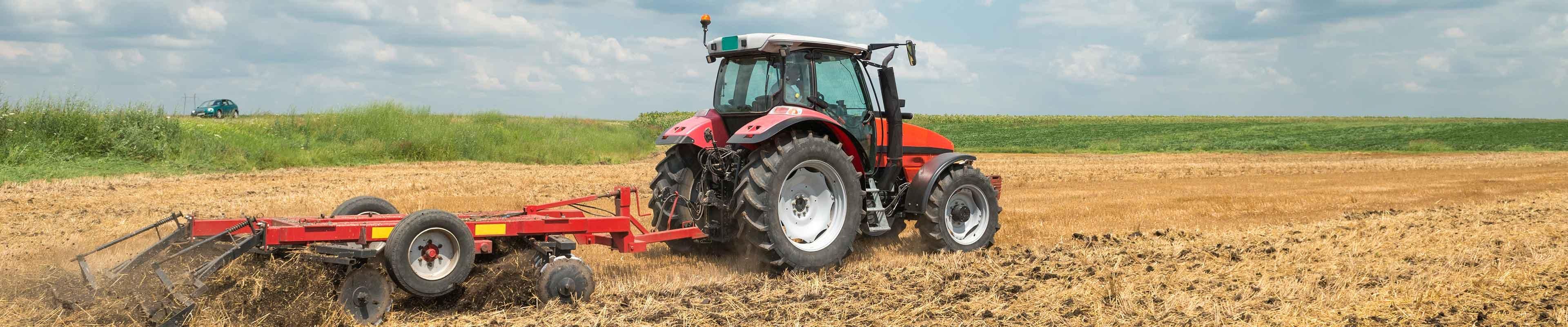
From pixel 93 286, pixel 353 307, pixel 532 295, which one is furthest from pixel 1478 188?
pixel 93 286

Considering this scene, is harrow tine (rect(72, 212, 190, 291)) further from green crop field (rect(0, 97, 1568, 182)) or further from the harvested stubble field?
green crop field (rect(0, 97, 1568, 182))

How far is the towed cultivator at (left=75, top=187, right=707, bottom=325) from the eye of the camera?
4.68 m

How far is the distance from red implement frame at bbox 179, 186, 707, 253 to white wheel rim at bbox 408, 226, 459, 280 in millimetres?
147

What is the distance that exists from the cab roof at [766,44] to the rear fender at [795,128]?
0.42 m

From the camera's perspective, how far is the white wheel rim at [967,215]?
7684 millimetres

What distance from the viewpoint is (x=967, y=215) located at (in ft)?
25.4

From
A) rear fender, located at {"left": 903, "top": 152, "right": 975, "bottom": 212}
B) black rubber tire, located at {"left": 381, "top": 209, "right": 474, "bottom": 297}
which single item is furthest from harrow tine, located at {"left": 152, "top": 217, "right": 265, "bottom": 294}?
rear fender, located at {"left": 903, "top": 152, "right": 975, "bottom": 212}

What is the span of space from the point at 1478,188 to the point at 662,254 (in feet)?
42.6

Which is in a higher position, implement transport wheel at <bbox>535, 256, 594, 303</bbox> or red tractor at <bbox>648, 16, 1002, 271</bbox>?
red tractor at <bbox>648, 16, 1002, 271</bbox>

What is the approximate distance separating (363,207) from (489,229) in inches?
50.0

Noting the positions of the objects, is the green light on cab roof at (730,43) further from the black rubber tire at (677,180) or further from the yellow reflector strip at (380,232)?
the yellow reflector strip at (380,232)

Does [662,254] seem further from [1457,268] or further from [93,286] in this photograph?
[1457,268]

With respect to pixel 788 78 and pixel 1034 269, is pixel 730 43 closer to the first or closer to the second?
pixel 788 78

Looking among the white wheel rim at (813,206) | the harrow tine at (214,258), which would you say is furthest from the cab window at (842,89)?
the harrow tine at (214,258)
